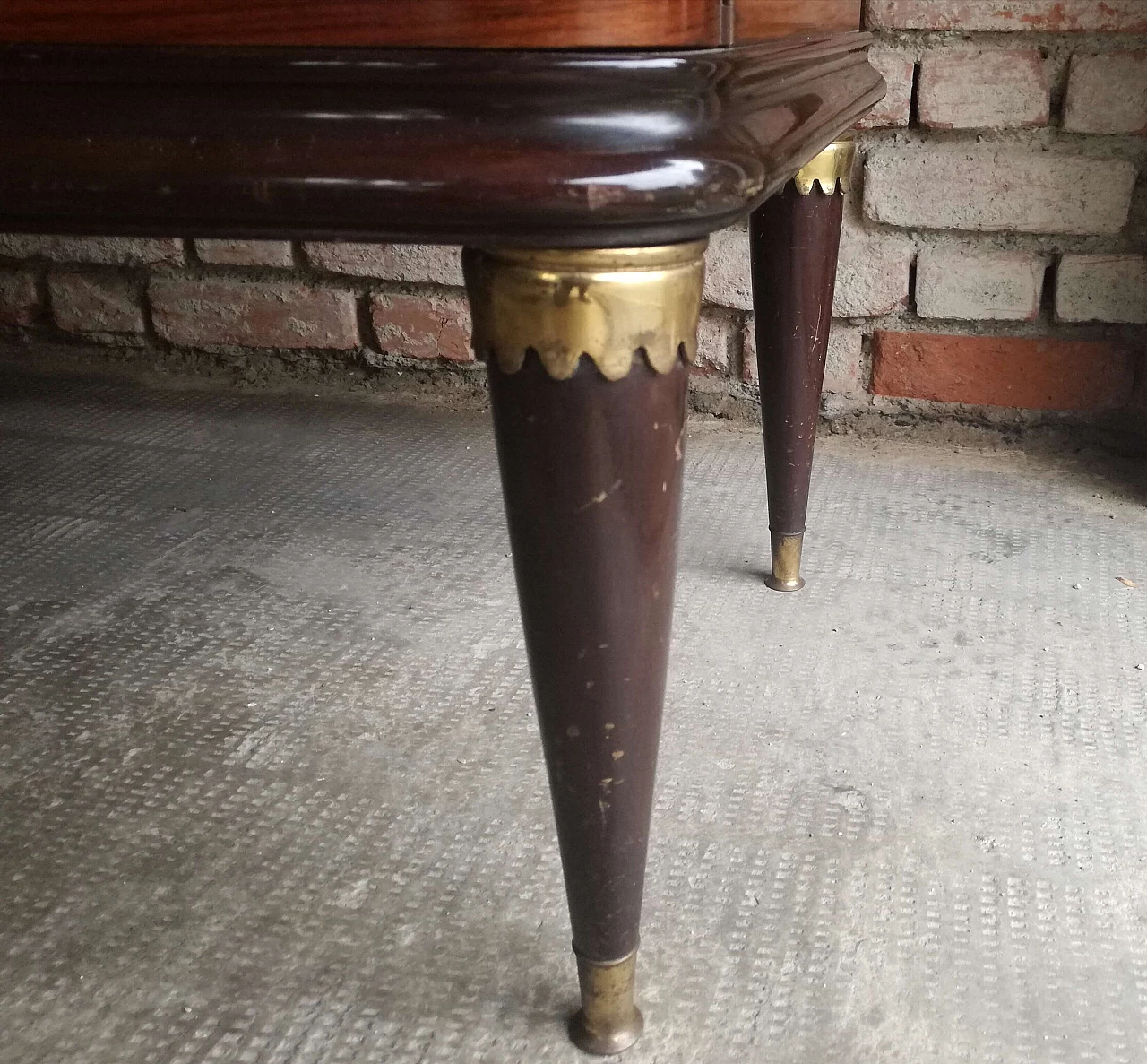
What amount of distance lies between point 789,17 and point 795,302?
301 mm

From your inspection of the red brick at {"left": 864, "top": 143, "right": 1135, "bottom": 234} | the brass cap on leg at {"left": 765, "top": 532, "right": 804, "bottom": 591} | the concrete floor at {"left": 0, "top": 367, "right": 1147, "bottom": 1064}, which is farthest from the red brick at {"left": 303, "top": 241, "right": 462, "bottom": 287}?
the brass cap on leg at {"left": 765, "top": 532, "right": 804, "bottom": 591}

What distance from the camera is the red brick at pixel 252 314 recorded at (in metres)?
1.49

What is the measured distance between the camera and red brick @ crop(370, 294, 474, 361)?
1446 millimetres

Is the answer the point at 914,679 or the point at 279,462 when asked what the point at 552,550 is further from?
the point at 279,462

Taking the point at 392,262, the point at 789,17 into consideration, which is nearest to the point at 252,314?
the point at 392,262

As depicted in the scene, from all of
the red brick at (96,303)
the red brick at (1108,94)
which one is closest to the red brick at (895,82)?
the red brick at (1108,94)

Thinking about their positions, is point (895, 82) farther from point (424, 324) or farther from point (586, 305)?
point (586, 305)

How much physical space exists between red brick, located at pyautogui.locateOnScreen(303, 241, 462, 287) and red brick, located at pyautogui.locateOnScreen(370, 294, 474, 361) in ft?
0.08

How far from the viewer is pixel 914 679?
2.82 feet

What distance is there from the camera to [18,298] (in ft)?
5.27

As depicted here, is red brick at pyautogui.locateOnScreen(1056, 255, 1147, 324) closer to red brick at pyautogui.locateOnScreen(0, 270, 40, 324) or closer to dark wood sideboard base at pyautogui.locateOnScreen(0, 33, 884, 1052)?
dark wood sideboard base at pyautogui.locateOnScreen(0, 33, 884, 1052)

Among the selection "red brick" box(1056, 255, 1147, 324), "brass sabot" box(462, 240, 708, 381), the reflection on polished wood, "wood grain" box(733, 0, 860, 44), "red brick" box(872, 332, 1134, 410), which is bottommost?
"red brick" box(872, 332, 1134, 410)

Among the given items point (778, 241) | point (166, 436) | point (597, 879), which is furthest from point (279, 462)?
point (597, 879)

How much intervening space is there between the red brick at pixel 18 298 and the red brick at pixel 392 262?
0.43 metres
